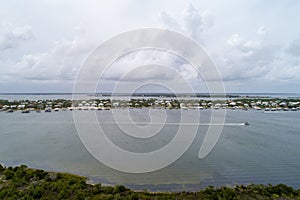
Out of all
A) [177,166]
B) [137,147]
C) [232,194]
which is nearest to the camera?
[232,194]

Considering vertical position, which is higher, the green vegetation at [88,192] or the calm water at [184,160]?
the green vegetation at [88,192]

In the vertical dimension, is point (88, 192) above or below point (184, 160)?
above

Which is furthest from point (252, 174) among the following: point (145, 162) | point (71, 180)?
point (71, 180)

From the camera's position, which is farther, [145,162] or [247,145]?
[247,145]

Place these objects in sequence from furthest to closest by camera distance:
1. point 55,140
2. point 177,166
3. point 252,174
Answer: point 55,140
point 177,166
point 252,174

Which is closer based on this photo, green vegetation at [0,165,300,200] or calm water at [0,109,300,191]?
green vegetation at [0,165,300,200]

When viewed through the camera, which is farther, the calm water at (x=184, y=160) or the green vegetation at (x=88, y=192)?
the calm water at (x=184, y=160)

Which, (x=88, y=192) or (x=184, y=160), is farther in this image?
(x=184, y=160)

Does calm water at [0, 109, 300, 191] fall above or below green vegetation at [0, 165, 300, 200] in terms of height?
below

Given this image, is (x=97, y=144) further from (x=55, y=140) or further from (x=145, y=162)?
(x=145, y=162)
